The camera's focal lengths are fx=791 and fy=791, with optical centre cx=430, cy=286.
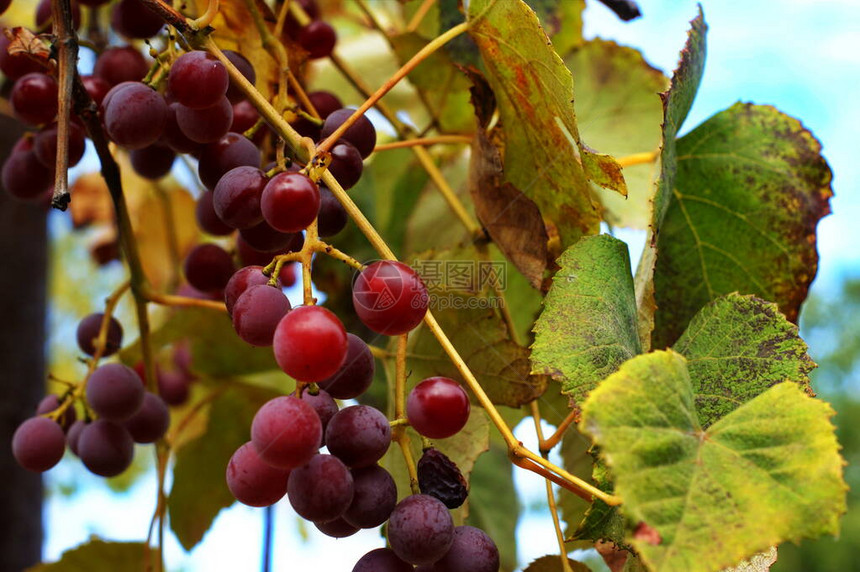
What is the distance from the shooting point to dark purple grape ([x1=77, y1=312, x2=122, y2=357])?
879mm

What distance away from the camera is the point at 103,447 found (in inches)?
31.7

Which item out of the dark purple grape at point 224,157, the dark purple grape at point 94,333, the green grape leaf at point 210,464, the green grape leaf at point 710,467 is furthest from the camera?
the green grape leaf at point 210,464

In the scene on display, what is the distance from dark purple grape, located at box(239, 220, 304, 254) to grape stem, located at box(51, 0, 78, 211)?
5.6 inches

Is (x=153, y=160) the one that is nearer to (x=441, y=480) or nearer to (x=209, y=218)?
(x=209, y=218)

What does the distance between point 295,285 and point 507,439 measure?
64 centimetres

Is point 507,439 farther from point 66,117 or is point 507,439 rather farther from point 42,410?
point 42,410

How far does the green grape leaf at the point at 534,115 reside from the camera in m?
0.68

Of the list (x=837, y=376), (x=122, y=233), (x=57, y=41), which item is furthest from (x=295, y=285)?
(x=837, y=376)

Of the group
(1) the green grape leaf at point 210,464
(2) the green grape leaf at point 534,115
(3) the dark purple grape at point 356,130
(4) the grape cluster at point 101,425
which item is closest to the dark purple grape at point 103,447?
(4) the grape cluster at point 101,425

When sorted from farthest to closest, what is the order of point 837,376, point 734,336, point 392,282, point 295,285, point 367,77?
1. point 837,376
2. point 367,77
3. point 295,285
4. point 734,336
5. point 392,282

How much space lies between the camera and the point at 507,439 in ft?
1.88

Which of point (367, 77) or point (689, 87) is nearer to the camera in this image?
point (689, 87)

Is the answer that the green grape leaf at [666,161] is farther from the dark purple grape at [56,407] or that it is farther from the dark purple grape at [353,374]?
the dark purple grape at [56,407]

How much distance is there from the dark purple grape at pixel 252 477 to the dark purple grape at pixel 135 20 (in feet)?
1.73
